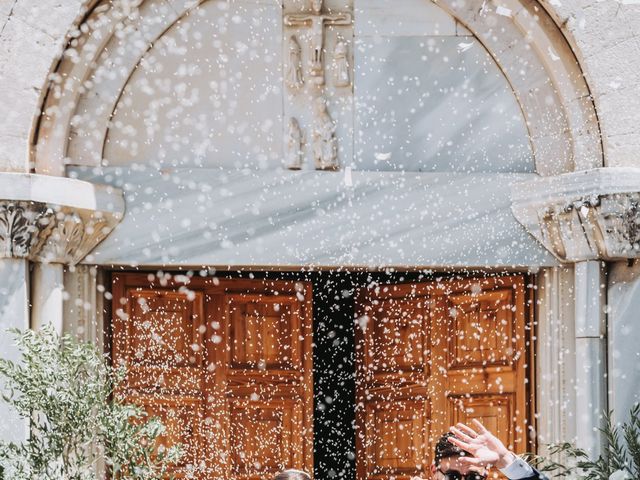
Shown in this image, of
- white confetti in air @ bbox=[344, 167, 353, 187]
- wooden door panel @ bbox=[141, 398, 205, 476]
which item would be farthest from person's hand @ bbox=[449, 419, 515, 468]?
wooden door panel @ bbox=[141, 398, 205, 476]

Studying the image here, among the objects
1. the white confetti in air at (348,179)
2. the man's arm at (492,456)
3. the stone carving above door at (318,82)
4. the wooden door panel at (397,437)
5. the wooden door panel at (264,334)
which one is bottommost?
the wooden door panel at (397,437)

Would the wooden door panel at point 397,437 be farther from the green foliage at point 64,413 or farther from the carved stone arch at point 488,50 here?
the green foliage at point 64,413

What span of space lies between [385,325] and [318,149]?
1.64 metres

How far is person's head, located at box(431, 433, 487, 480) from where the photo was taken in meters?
4.69

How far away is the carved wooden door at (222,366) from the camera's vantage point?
720cm

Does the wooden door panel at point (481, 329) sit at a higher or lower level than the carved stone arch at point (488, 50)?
lower

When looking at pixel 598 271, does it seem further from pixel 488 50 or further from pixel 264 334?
pixel 264 334

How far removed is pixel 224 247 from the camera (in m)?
6.59

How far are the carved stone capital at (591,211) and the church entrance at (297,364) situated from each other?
53 centimetres

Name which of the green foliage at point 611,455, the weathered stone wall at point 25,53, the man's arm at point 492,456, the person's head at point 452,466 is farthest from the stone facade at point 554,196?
the man's arm at point 492,456

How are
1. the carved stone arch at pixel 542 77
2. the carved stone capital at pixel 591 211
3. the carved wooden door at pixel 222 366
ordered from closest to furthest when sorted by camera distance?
the carved stone capital at pixel 591 211
the carved stone arch at pixel 542 77
the carved wooden door at pixel 222 366

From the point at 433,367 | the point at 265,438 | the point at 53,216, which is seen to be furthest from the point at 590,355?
the point at 53,216

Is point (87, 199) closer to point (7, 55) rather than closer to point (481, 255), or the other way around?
point (7, 55)

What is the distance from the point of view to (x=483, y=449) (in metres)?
4.41
